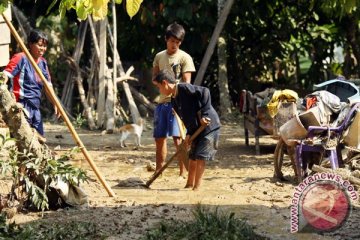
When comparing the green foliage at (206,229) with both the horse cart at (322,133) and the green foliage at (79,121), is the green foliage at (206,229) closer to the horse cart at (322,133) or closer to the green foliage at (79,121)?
the horse cart at (322,133)

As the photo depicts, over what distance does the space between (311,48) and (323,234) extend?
37.8 ft

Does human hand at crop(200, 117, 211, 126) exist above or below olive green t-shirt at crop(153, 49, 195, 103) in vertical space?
below

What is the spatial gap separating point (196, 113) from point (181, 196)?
0.83 metres

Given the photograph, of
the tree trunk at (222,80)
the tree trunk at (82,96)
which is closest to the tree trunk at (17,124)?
the tree trunk at (82,96)

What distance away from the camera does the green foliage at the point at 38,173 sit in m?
6.22

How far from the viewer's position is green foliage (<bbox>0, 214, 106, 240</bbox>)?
218 inches

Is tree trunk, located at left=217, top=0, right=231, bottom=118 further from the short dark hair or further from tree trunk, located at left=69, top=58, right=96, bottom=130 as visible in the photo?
the short dark hair

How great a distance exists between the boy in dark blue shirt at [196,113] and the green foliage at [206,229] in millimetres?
1659

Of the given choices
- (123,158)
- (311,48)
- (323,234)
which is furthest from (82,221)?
(311,48)

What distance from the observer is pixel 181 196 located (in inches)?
287

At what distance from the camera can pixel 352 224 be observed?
5988mm

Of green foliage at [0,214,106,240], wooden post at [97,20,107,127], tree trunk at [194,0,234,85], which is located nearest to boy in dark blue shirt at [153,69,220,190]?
green foliage at [0,214,106,240]

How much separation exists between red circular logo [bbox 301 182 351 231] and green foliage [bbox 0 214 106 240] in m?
1.68

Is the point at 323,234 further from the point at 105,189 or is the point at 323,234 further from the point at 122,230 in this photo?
the point at 105,189
